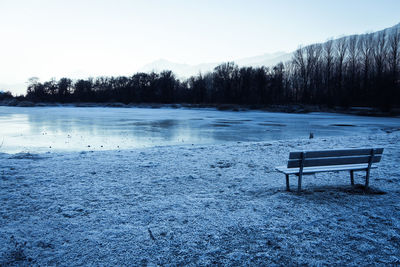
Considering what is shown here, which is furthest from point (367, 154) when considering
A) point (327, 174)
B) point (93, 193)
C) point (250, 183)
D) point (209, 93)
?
point (209, 93)

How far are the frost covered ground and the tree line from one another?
159ft

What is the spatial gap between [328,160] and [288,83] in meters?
80.3

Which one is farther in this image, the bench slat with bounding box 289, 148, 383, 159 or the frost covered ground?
the bench slat with bounding box 289, 148, 383, 159

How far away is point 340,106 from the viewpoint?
56125 mm

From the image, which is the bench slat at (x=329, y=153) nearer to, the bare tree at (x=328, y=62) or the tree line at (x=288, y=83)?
the tree line at (x=288, y=83)

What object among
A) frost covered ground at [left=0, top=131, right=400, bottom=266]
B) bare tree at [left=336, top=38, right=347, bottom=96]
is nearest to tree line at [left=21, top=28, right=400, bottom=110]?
bare tree at [left=336, top=38, right=347, bottom=96]

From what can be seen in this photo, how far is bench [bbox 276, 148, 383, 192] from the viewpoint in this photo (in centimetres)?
477

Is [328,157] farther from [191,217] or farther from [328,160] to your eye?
[191,217]

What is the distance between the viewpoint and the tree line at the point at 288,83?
55781mm

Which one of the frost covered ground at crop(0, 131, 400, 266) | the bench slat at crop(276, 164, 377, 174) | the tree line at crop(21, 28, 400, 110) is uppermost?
the tree line at crop(21, 28, 400, 110)

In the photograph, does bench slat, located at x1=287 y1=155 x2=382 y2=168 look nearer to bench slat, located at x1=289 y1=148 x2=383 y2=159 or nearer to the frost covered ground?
bench slat, located at x1=289 y1=148 x2=383 y2=159

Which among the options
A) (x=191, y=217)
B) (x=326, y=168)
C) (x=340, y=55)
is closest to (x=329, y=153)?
(x=326, y=168)

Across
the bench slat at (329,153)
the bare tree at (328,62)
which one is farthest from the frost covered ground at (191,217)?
the bare tree at (328,62)

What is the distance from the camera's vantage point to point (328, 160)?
4.86 metres
